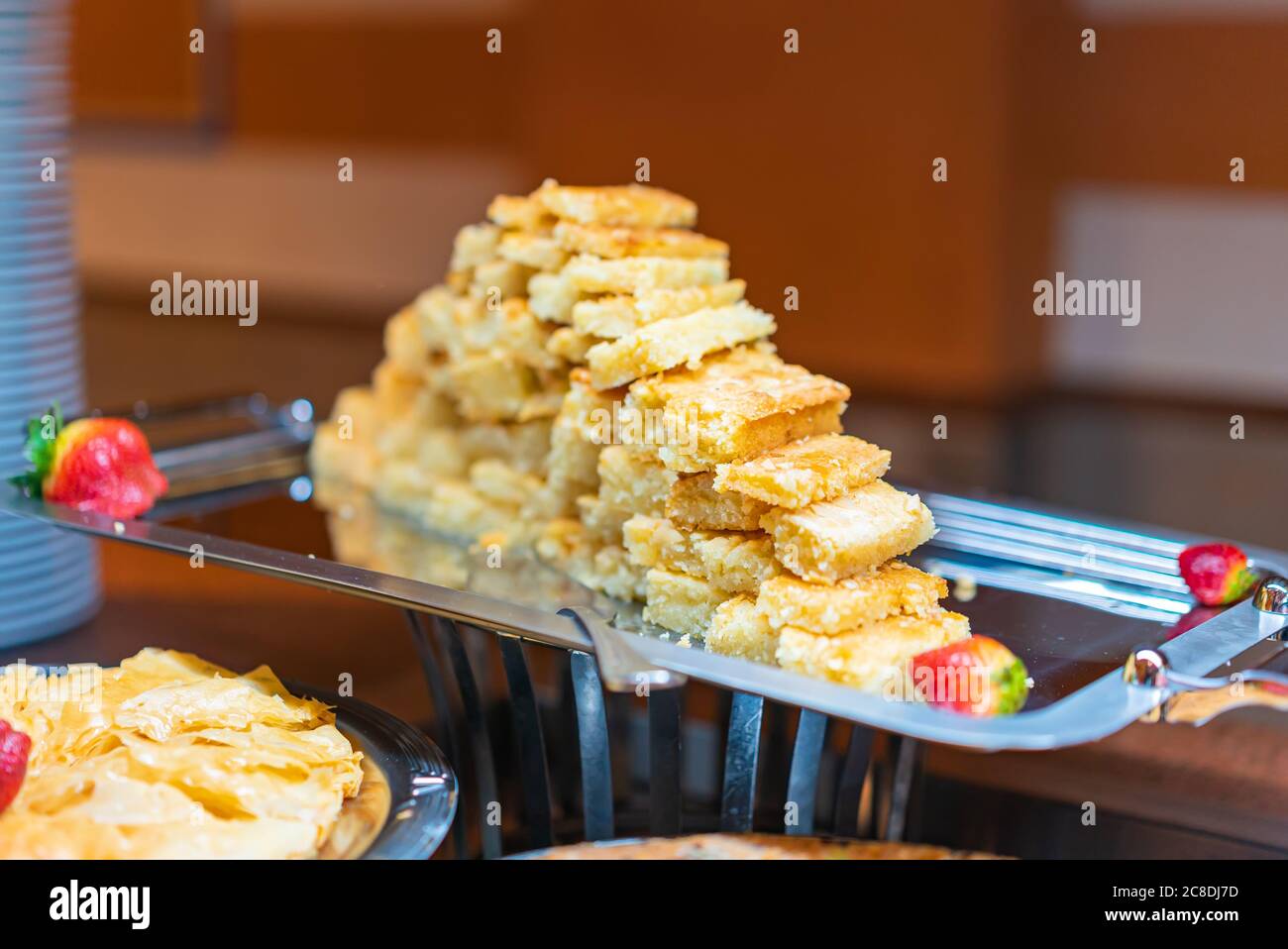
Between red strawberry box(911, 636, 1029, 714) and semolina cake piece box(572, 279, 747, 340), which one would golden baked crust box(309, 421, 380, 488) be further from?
red strawberry box(911, 636, 1029, 714)

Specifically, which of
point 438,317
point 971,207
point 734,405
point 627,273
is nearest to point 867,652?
point 734,405

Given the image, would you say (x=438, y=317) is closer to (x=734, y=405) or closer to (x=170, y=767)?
(x=734, y=405)

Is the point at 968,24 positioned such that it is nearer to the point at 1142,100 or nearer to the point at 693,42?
the point at 1142,100

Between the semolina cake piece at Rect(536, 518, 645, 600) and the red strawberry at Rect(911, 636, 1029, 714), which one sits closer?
the red strawberry at Rect(911, 636, 1029, 714)

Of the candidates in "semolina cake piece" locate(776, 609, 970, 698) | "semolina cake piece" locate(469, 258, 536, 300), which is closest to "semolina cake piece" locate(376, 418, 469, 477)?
"semolina cake piece" locate(469, 258, 536, 300)

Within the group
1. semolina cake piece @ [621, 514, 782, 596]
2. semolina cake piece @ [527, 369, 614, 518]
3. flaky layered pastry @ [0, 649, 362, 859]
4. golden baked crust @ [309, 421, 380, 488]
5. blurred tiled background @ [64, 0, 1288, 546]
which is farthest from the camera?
blurred tiled background @ [64, 0, 1288, 546]

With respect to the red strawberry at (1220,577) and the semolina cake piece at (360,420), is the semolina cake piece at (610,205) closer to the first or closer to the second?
the semolina cake piece at (360,420)
